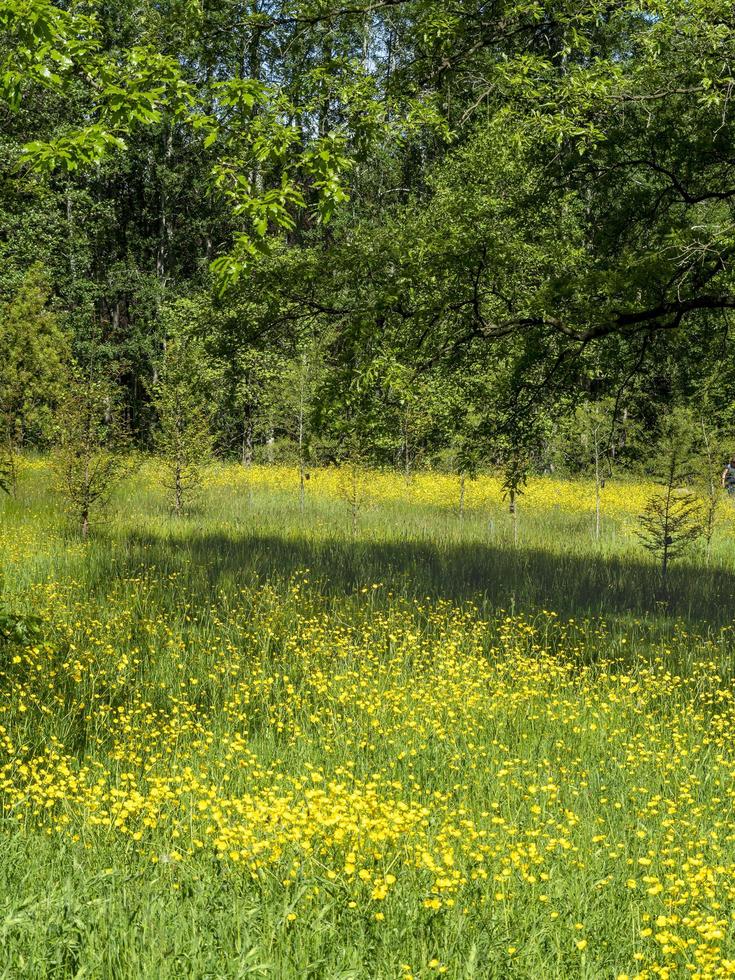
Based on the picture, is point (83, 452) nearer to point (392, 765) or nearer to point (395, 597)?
point (395, 597)

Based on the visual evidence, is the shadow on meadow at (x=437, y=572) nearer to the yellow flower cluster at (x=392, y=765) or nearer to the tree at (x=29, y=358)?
the yellow flower cluster at (x=392, y=765)

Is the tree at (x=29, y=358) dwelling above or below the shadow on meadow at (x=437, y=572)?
above

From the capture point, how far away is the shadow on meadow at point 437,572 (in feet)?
38.0

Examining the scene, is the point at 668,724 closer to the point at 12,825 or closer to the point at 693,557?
the point at 12,825

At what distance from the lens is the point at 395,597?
11344mm

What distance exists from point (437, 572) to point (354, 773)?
7945mm

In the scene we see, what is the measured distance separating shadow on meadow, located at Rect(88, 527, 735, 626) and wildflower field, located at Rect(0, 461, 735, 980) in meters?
0.10

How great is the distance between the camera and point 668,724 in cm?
654

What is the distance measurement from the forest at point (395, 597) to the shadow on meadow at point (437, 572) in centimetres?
10

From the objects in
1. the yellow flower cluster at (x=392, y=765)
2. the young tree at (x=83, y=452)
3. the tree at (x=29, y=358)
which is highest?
the tree at (x=29, y=358)

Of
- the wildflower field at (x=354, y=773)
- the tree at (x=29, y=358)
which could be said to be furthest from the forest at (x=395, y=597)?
the tree at (x=29, y=358)

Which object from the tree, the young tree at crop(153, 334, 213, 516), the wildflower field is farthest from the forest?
the tree

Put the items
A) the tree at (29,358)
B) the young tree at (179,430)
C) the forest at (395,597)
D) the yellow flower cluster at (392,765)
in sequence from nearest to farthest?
the forest at (395,597), the yellow flower cluster at (392,765), the young tree at (179,430), the tree at (29,358)

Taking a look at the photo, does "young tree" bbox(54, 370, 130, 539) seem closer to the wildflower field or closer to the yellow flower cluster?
the wildflower field
